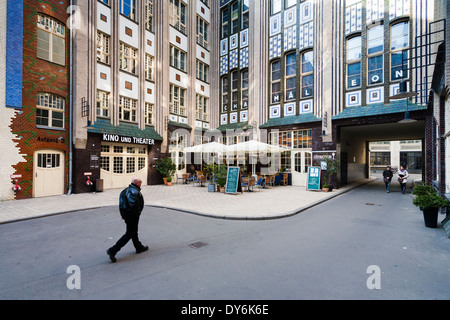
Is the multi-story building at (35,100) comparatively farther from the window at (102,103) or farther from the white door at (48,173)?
the window at (102,103)

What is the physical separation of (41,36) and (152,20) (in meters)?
8.28

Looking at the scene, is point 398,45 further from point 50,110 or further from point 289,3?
point 50,110

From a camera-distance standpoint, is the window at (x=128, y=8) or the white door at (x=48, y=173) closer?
the white door at (x=48, y=173)

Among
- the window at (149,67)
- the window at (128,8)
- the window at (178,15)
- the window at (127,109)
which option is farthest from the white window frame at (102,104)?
the window at (178,15)

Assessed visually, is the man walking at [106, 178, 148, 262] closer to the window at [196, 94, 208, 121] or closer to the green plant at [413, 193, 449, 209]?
the green plant at [413, 193, 449, 209]

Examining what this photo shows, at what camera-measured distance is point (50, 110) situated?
11.9 meters

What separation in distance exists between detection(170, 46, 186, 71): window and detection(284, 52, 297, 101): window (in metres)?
8.85

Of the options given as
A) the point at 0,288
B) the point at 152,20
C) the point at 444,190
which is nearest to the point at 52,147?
the point at 0,288

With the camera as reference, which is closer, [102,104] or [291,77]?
[102,104]

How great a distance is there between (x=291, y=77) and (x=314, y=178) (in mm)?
8020

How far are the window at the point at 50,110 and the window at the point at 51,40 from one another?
196 cm

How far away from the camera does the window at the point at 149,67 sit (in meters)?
17.0

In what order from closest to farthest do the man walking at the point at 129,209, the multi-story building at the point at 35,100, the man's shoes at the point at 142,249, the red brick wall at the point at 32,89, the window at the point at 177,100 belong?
the man walking at the point at 129,209
the man's shoes at the point at 142,249
the multi-story building at the point at 35,100
the red brick wall at the point at 32,89
the window at the point at 177,100

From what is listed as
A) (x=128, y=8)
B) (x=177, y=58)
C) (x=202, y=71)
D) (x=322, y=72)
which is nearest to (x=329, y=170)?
(x=322, y=72)
